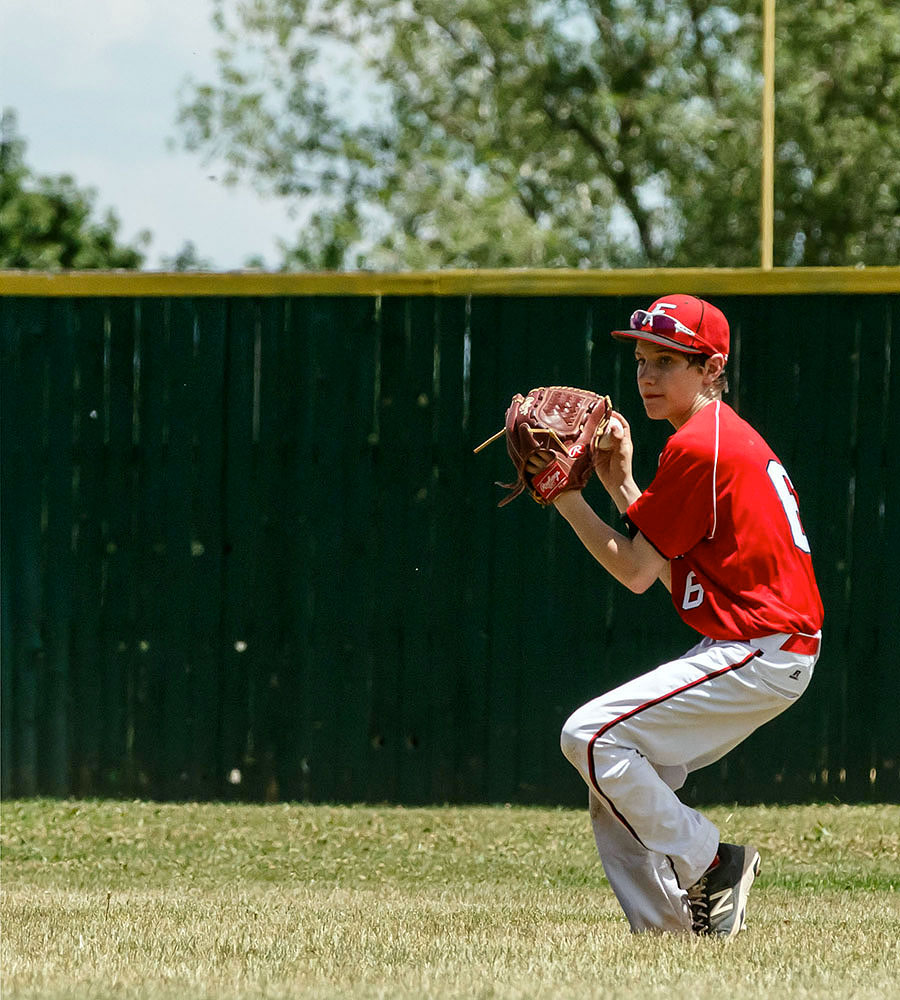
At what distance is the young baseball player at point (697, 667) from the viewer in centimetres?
459

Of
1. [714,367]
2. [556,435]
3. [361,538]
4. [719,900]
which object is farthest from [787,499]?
[361,538]

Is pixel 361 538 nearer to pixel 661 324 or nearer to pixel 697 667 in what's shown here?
pixel 661 324

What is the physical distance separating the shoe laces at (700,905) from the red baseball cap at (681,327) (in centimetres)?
168

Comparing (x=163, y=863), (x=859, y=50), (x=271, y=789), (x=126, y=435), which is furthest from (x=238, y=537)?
(x=859, y=50)

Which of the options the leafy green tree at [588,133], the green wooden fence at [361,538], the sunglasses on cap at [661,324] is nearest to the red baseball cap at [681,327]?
the sunglasses on cap at [661,324]

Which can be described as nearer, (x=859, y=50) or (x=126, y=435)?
(x=126, y=435)

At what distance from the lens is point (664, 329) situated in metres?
4.87

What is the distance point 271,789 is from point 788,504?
416cm

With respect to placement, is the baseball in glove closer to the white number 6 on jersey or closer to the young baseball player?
the young baseball player

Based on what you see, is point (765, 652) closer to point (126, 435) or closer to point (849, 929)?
point (849, 929)

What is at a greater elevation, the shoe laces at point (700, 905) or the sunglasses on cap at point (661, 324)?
the sunglasses on cap at point (661, 324)

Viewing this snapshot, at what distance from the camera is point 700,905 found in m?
4.72

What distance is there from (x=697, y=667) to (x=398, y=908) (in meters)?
1.62

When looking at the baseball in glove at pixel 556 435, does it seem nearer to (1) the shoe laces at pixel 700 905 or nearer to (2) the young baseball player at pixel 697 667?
(2) the young baseball player at pixel 697 667
